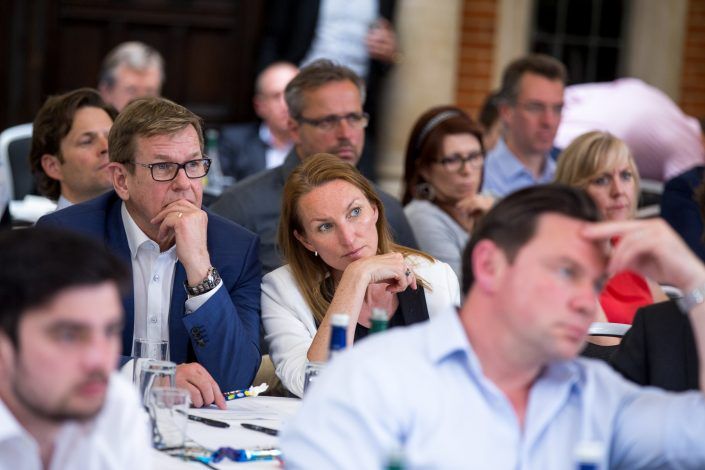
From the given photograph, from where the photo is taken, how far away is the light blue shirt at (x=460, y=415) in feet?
6.81

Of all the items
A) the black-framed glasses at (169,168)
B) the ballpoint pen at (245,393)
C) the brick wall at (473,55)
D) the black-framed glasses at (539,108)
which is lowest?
the ballpoint pen at (245,393)

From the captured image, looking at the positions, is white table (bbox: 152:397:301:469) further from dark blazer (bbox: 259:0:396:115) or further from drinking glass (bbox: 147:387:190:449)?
dark blazer (bbox: 259:0:396:115)

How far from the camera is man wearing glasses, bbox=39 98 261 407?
3621mm

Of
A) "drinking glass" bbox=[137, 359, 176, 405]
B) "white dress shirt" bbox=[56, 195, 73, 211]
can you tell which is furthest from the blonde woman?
"drinking glass" bbox=[137, 359, 176, 405]

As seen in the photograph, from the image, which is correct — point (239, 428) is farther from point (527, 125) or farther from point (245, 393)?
point (527, 125)

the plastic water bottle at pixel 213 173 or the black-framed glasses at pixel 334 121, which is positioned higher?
the black-framed glasses at pixel 334 121

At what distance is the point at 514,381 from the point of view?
225 cm

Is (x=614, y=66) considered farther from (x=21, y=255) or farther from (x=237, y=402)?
(x=21, y=255)

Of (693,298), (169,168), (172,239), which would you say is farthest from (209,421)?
(693,298)

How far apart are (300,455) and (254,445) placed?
0.76m

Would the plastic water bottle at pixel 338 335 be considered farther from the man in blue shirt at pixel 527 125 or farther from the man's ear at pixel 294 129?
the man in blue shirt at pixel 527 125

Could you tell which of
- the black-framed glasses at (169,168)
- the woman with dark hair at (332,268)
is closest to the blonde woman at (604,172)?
the woman with dark hair at (332,268)

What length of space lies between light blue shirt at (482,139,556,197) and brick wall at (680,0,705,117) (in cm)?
286

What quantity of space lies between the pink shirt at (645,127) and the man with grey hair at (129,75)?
2.45m
